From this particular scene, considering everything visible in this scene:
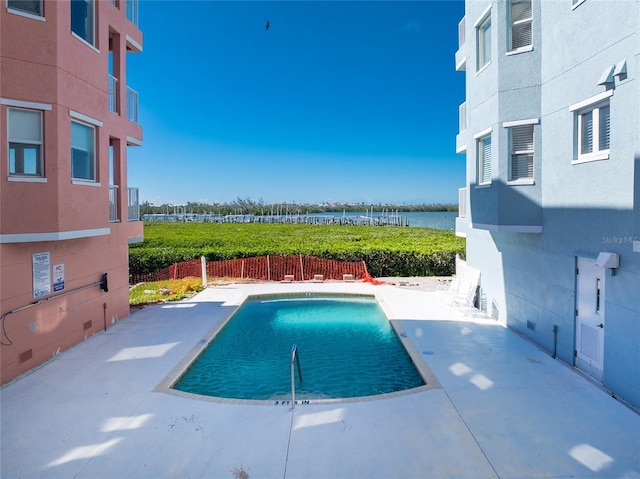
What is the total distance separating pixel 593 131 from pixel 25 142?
10.6 meters

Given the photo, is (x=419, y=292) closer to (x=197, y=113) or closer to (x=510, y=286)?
(x=510, y=286)

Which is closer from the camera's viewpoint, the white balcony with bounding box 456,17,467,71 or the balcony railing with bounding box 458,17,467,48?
the white balcony with bounding box 456,17,467,71

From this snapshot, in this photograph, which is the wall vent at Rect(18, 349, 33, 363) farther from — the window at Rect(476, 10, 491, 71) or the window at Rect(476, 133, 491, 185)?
the window at Rect(476, 10, 491, 71)

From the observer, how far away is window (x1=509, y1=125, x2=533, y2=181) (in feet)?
32.8

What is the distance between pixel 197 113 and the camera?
51.1 m

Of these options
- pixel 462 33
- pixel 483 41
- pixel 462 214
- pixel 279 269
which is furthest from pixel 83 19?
pixel 279 269

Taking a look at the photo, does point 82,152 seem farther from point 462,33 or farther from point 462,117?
point 462,33

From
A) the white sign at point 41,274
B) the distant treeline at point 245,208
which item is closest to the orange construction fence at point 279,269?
the white sign at point 41,274

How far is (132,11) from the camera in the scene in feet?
44.2

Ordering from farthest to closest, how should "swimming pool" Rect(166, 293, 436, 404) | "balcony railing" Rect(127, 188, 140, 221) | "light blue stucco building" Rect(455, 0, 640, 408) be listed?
"balcony railing" Rect(127, 188, 140, 221), "swimming pool" Rect(166, 293, 436, 404), "light blue stucco building" Rect(455, 0, 640, 408)

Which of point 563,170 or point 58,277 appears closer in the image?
point 563,170

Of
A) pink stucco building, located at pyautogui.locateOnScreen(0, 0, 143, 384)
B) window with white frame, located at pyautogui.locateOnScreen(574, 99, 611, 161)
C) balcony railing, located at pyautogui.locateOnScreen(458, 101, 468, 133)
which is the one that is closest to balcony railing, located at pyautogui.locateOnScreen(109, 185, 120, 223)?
pink stucco building, located at pyautogui.locateOnScreen(0, 0, 143, 384)

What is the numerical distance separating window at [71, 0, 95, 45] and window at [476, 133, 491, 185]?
32.8ft

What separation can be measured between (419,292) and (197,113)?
4189cm
